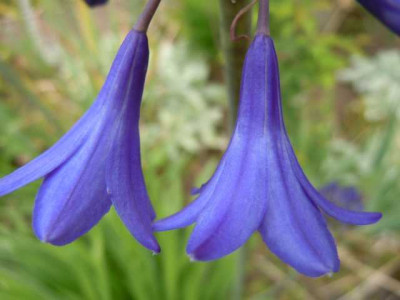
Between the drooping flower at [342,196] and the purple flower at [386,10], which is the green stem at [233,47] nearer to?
the purple flower at [386,10]

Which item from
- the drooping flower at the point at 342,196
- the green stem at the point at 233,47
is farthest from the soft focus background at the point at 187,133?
the green stem at the point at 233,47

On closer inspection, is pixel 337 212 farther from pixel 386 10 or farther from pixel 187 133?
pixel 187 133

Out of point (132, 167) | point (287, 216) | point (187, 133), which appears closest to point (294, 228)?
point (287, 216)

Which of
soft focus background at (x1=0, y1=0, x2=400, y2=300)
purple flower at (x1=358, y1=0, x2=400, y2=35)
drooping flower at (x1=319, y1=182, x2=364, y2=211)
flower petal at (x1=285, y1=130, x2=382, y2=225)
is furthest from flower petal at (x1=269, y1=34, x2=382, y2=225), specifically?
drooping flower at (x1=319, y1=182, x2=364, y2=211)

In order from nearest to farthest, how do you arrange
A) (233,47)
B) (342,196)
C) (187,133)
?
(233,47) < (342,196) < (187,133)

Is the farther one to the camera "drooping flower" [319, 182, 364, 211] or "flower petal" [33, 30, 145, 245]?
"drooping flower" [319, 182, 364, 211]

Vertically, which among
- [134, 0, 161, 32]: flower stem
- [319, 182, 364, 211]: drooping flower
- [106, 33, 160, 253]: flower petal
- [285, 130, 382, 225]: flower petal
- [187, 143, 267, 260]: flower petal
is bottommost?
[319, 182, 364, 211]: drooping flower

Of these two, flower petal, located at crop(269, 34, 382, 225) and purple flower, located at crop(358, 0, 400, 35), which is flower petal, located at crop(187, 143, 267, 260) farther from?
purple flower, located at crop(358, 0, 400, 35)
